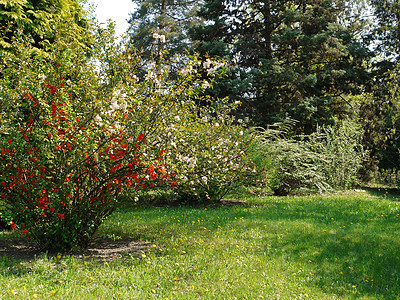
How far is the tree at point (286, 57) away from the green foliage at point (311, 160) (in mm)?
2771

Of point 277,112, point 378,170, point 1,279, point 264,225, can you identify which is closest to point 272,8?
point 277,112

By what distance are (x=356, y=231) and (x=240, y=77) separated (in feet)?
37.7

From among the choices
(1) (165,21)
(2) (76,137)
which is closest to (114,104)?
(2) (76,137)

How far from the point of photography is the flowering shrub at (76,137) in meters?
4.39

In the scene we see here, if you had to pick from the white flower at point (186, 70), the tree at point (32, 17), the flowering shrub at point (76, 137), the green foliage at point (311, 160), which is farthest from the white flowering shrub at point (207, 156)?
the tree at point (32, 17)

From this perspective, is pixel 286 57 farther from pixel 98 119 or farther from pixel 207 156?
pixel 98 119

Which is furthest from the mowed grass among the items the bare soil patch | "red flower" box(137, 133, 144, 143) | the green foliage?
the green foliage

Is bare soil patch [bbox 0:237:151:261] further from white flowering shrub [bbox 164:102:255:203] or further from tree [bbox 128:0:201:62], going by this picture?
tree [bbox 128:0:201:62]

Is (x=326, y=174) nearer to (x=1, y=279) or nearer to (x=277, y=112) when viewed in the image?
(x=277, y=112)

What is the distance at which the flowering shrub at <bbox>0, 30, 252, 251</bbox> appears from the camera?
14.4 feet

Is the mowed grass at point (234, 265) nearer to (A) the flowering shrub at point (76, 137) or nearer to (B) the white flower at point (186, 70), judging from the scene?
(A) the flowering shrub at point (76, 137)

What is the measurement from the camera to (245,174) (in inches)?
386

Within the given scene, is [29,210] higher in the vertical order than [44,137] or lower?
lower

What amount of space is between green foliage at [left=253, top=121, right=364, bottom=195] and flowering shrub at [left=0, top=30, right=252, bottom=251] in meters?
6.72
